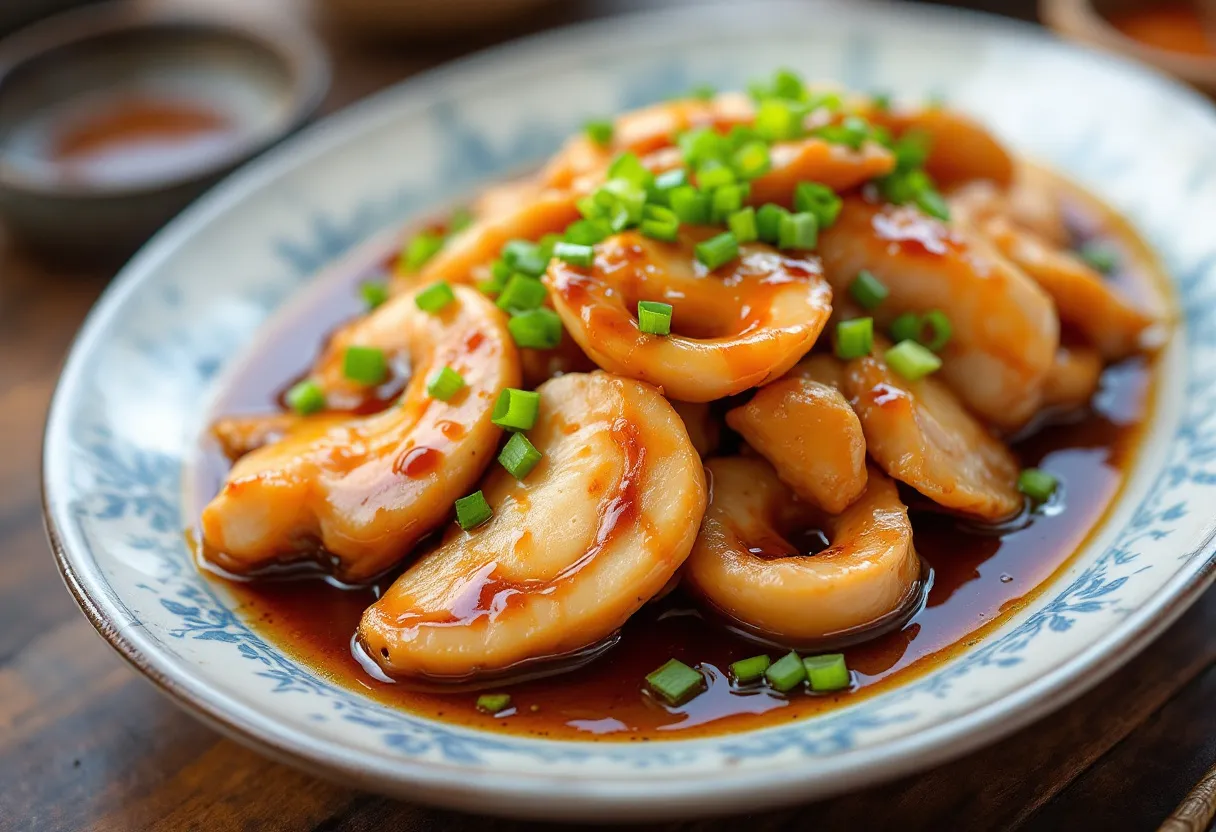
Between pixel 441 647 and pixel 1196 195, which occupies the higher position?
pixel 1196 195

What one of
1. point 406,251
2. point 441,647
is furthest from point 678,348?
point 406,251

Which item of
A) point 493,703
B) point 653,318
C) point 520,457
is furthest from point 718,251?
point 493,703

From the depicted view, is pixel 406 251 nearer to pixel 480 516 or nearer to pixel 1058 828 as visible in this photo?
pixel 480 516

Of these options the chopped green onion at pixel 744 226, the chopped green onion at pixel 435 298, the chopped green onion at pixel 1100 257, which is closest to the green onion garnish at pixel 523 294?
the chopped green onion at pixel 435 298

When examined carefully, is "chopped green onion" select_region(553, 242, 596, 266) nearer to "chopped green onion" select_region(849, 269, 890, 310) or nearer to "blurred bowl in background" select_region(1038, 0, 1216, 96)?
"chopped green onion" select_region(849, 269, 890, 310)

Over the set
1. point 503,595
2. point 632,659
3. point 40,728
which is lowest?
point 40,728

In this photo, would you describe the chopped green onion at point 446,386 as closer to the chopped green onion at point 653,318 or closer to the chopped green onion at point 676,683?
the chopped green onion at point 653,318

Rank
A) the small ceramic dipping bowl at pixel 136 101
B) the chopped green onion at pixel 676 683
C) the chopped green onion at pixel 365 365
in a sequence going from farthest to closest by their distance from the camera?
the small ceramic dipping bowl at pixel 136 101 < the chopped green onion at pixel 365 365 < the chopped green onion at pixel 676 683
